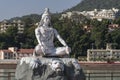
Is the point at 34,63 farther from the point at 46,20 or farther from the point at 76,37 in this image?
the point at 76,37

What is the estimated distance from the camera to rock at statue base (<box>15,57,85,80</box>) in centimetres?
1269

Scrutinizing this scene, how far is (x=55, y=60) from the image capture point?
1280 centimetres

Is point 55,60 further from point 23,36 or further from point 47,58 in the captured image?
point 23,36

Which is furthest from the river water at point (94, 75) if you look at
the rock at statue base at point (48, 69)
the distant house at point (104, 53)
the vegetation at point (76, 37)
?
the vegetation at point (76, 37)

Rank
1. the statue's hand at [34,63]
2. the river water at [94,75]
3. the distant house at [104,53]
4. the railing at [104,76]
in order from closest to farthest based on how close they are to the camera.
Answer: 1. the statue's hand at [34,63]
2. the river water at [94,75]
3. the railing at [104,76]
4. the distant house at [104,53]

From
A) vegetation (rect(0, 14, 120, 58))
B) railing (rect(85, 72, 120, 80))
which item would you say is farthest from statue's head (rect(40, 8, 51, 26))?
vegetation (rect(0, 14, 120, 58))

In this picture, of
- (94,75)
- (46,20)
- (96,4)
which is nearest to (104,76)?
(94,75)

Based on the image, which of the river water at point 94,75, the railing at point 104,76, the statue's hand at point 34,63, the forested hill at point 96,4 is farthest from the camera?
the forested hill at point 96,4

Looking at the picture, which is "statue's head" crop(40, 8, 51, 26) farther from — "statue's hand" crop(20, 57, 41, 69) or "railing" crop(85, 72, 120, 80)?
"railing" crop(85, 72, 120, 80)

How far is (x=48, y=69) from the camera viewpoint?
1276cm

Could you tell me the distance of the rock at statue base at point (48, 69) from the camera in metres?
12.7

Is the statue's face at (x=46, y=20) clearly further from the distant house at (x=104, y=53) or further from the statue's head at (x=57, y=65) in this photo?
the distant house at (x=104, y=53)

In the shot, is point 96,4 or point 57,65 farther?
point 96,4

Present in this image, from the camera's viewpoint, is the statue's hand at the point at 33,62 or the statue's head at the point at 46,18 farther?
the statue's head at the point at 46,18
